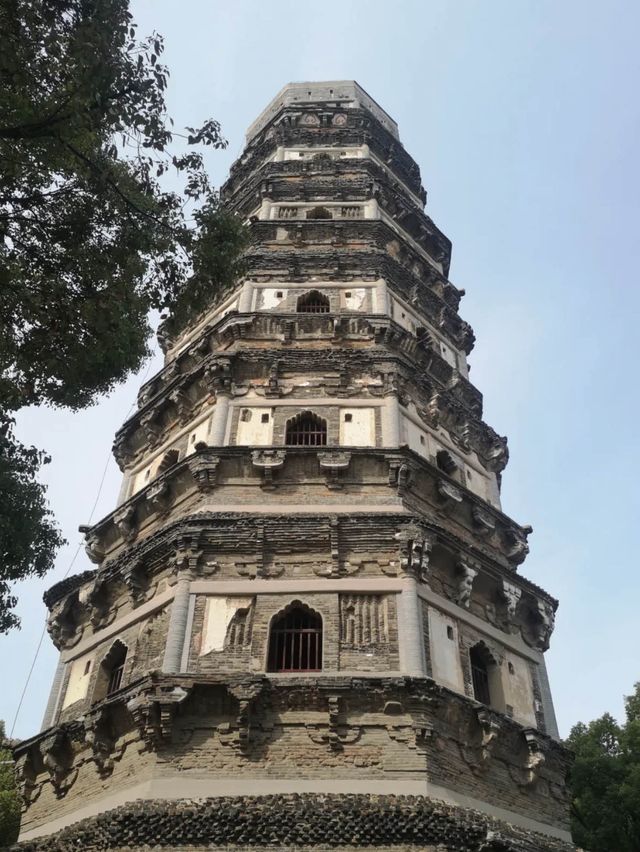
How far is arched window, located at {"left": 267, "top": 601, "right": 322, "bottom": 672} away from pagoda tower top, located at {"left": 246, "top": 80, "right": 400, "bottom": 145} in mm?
19170

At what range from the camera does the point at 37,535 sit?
10773mm

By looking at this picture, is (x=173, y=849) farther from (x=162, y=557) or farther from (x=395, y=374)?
(x=395, y=374)

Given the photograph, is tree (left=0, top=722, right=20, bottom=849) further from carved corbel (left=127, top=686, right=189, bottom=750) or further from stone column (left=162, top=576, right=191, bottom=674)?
carved corbel (left=127, top=686, right=189, bottom=750)

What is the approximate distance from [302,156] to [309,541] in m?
14.2

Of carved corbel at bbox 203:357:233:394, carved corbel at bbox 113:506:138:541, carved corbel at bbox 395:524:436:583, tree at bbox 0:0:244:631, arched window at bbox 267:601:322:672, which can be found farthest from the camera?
carved corbel at bbox 203:357:233:394

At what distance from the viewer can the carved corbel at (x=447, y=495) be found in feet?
46.7

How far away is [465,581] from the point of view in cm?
1286

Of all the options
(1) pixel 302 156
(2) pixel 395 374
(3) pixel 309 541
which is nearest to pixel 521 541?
(2) pixel 395 374

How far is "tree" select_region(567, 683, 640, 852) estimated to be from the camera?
20.5 metres

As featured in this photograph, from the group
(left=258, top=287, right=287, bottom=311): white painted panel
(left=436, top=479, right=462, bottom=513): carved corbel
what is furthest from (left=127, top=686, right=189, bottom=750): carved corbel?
(left=258, top=287, right=287, bottom=311): white painted panel

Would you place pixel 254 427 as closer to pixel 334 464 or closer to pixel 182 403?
pixel 334 464

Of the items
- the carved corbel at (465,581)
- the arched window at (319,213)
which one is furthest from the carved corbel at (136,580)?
the arched window at (319,213)

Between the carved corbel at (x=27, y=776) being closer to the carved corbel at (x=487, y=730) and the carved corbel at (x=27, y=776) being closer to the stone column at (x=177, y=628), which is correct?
the stone column at (x=177, y=628)

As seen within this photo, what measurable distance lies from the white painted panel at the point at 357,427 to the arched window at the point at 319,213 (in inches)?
289
